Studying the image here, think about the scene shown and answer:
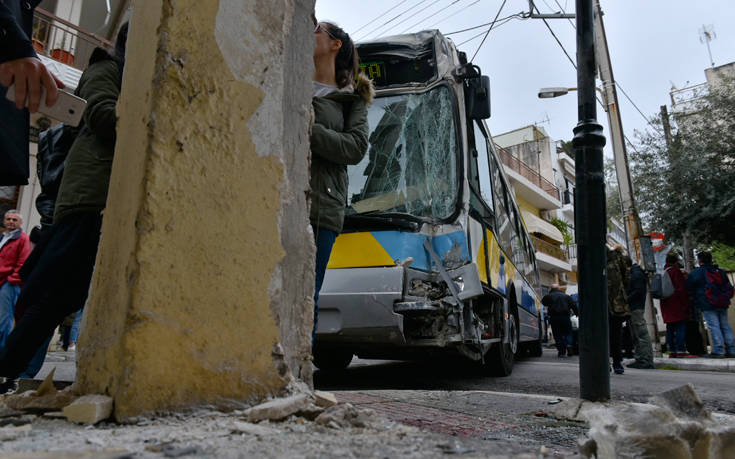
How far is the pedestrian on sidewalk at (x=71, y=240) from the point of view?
213 cm

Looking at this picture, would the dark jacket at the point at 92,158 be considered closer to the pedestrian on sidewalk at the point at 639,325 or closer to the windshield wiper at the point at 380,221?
the windshield wiper at the point at 380,221

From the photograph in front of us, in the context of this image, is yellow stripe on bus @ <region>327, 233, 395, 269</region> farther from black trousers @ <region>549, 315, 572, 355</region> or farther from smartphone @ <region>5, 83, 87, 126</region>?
black trousers @ <region>549, 315, 572, 355</region>

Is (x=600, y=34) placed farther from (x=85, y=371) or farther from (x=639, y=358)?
(x=85, y=371)

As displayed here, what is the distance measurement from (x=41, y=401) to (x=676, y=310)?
9954mm

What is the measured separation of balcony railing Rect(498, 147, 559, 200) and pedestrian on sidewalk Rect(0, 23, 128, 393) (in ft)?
88.2

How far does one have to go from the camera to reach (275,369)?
175 centimetres

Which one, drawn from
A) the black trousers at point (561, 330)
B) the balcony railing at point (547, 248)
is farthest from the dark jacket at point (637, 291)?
the balcony railing at point (547, 248)

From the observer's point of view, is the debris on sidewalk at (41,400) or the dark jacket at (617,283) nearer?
the debris on sidewalk at (41,400)

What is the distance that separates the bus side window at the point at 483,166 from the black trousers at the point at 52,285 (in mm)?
3702

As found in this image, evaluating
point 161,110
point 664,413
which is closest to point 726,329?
point 664,413

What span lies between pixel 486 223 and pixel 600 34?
29.2 feet

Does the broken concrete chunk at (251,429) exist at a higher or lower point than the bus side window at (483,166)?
lower

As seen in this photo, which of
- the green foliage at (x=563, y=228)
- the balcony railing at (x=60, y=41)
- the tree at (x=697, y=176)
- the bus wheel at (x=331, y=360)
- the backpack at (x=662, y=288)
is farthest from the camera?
the green foliage at (x=563, y=228)

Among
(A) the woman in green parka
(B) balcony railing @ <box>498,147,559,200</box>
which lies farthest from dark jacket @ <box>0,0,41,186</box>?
(B) balcony railing @ <box>498,147,559,200</box>
